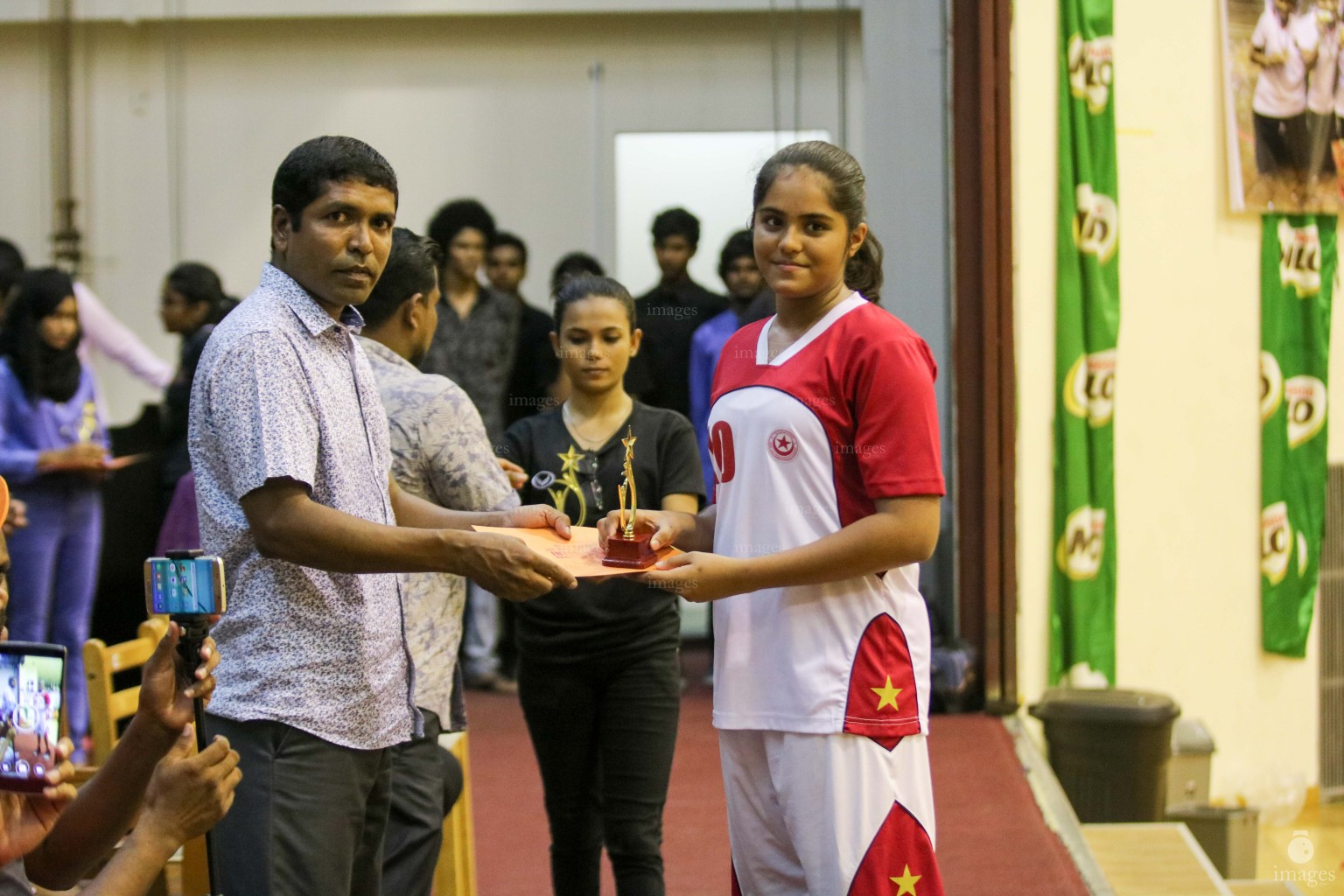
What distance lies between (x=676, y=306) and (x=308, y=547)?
3.53 meters

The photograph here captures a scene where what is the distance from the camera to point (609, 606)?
2559 millimetres

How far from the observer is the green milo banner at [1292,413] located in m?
4.92

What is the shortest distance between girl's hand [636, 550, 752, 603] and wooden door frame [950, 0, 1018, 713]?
308 centimetres

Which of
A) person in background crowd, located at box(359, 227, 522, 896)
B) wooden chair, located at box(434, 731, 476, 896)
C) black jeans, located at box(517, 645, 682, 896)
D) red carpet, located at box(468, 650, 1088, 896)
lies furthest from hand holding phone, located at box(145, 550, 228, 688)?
red carpet, located at box(468, 650, 1088, 896)

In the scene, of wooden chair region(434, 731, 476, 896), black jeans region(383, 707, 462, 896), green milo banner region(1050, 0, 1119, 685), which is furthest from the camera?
green milo banner region(1050, 0, 1119, 685)

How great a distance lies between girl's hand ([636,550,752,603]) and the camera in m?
1.79

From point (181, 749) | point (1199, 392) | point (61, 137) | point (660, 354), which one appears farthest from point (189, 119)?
point (181, 749)

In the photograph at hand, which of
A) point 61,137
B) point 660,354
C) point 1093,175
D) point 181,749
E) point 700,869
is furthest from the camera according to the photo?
point 61,137

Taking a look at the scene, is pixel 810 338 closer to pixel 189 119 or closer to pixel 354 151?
pixel 354 151

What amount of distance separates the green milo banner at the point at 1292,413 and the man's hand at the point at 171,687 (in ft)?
14.0

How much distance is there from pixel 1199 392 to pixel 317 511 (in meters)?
3.90

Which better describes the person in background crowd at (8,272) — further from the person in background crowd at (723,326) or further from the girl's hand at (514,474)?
the girl's hand at (514,474)

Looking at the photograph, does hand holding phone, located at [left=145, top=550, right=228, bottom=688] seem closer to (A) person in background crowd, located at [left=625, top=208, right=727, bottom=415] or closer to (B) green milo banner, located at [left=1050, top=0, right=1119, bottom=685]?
(A) person in background crowd, located at [left=625, top=208, right=727, bottom=415]

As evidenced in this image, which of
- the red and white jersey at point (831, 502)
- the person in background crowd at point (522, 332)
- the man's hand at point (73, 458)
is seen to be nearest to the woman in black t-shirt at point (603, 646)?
the red and white jersey at point (831, 502)
